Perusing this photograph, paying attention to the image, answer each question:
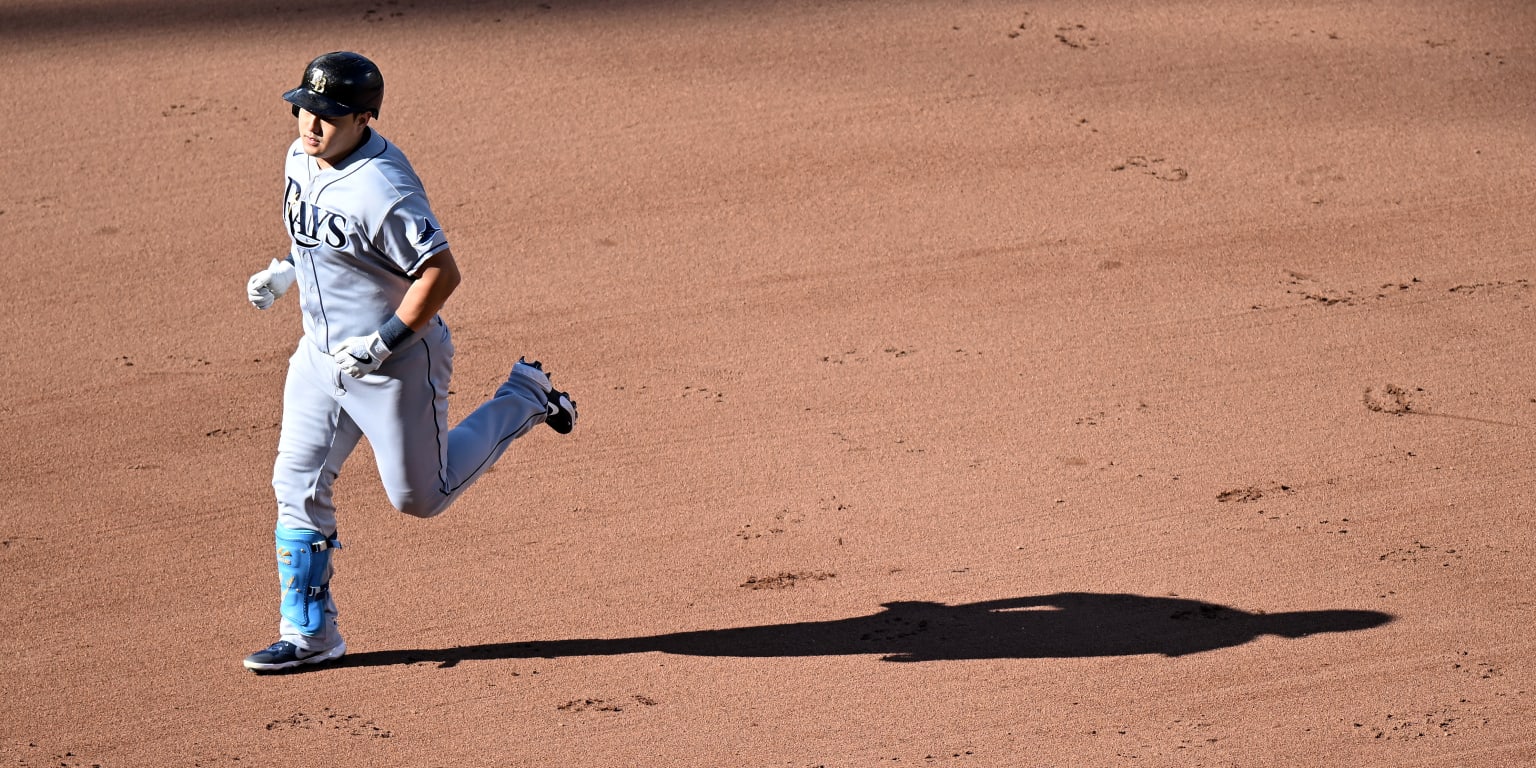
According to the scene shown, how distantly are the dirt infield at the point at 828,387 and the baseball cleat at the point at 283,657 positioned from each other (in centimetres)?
5

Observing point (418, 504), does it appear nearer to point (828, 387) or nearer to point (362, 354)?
point (362, 354)

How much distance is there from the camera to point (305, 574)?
13.5 ft

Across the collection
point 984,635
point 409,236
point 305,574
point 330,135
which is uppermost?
point 330,135

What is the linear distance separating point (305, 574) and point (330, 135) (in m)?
1.18

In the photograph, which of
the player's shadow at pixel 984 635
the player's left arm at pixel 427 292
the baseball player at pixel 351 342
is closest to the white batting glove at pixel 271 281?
the baseball player at pixel 351 342

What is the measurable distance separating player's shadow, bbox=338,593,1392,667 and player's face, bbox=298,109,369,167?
142cm

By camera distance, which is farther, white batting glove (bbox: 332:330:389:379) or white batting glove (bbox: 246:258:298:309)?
Answer: white batting glove (bbox: 246:258:298:309)

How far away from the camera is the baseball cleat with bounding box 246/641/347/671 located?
13.8 ft

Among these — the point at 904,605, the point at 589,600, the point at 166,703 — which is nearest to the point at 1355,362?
the point at 904,605

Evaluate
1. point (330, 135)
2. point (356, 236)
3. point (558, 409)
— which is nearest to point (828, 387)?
point (558, 409)

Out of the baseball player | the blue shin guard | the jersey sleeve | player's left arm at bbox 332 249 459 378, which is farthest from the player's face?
the blue shin guard

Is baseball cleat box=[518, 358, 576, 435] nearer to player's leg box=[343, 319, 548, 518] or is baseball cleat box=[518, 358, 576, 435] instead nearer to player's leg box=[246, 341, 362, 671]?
player's leg box=[343, 319, 548, 518]

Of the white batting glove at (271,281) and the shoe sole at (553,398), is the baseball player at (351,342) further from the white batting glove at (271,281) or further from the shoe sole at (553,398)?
the shoe sole at (553,398)

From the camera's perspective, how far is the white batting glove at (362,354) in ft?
12.5
